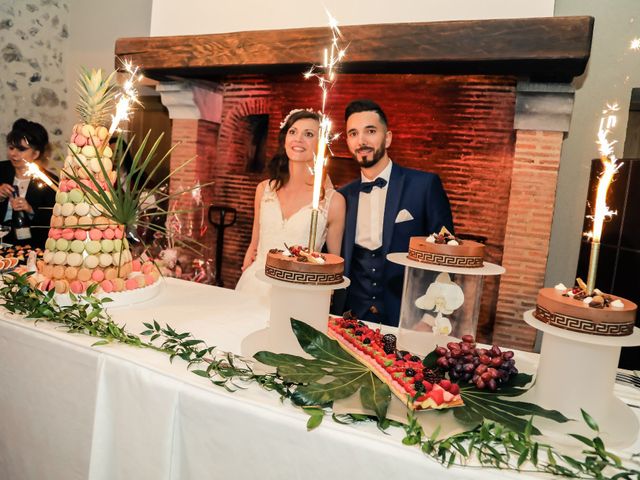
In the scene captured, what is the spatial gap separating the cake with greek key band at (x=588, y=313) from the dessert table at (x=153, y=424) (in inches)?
11.5

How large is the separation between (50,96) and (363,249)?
5.87 m

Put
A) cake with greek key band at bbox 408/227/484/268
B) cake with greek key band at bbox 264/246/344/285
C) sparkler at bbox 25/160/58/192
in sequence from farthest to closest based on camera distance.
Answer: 1. sparkler at bbox 25/160/58/192
2. cake with greek key band at bbox 408/227/484/268
3. cake with greek key band at bbox 264/246/344/285

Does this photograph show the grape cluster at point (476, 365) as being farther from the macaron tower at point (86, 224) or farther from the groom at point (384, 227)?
the groom at point (384, 227)

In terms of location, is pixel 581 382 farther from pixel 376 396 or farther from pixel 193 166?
pixel 193 166

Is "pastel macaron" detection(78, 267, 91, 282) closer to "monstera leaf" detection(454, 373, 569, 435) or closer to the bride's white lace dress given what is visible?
"monstera leaf" detection(454, 373, 569, 435)

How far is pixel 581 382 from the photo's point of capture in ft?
3.93

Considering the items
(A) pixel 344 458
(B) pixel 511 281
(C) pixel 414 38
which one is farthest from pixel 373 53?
(A) pixel 344 458

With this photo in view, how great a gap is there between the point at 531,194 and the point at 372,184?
5.29ft

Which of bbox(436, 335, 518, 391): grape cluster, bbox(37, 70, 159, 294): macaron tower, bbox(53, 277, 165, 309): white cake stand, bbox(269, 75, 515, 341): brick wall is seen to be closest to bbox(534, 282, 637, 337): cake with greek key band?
bbox(436, 335, 518, 391): grape cluster

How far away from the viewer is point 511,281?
14.5ft

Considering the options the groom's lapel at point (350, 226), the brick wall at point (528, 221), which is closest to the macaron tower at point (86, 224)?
the groom's lapel at point (350, 226)

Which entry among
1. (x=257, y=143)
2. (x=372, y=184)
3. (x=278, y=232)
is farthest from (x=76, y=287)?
(x=257, y=143)

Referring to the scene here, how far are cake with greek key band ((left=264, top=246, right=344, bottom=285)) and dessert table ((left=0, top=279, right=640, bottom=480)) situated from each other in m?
0.32

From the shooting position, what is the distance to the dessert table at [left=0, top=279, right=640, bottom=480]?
3.70 feet
